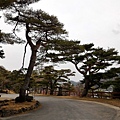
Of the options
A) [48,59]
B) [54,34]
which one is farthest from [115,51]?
[54,34]

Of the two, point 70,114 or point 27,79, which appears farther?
point 27,79

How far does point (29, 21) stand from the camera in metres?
12.8

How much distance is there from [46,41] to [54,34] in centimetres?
86

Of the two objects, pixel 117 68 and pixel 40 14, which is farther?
pixel 117 68

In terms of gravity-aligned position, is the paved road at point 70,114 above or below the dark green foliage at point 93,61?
below

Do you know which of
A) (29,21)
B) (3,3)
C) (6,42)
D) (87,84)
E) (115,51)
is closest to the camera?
(3,3)

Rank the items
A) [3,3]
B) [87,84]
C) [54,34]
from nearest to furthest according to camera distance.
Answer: [3,3]
[54,34]
[87,84]

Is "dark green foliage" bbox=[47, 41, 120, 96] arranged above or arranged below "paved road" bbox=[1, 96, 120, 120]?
above

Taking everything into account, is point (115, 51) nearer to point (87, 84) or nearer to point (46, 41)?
point (87, 84)

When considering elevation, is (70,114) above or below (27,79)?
below

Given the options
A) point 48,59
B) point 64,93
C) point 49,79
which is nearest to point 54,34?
point 48,59

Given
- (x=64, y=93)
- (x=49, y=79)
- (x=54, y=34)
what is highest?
(x=54, y=34)

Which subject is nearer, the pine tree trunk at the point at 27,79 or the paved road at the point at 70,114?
the paved road at the point at 70,114

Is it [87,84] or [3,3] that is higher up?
[3,3]
